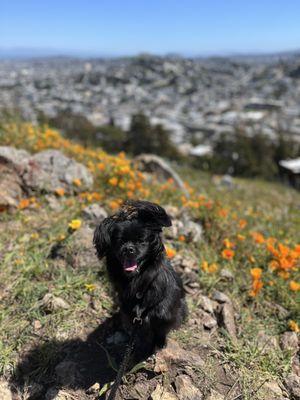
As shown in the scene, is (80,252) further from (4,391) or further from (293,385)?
(293,385)

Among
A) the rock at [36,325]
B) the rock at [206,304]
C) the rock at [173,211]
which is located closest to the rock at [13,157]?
the rock at [173,211]

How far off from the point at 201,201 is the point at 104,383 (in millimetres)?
2918

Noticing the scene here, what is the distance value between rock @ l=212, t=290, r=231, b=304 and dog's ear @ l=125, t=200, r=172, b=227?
5.52ft

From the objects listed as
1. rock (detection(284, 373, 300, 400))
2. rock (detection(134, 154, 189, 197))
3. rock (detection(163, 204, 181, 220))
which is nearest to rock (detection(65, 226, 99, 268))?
rock (detection(163, 204, 181, 220))

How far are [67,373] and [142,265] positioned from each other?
3.85ft

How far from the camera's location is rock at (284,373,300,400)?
2.60m

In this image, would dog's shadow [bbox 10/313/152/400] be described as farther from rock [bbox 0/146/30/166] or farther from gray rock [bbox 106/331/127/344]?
rock [bbox 0/146/30/166]

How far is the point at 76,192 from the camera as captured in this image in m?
4.73

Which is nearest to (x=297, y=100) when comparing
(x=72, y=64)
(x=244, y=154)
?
(x=244, y=154)

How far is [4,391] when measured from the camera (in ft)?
8.20

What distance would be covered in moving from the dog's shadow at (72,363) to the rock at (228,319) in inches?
30.6

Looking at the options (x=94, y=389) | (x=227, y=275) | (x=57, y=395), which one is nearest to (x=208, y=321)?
(x=227, y=275)

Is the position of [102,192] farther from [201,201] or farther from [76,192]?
[201,201]

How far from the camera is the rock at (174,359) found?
2.60 metres
